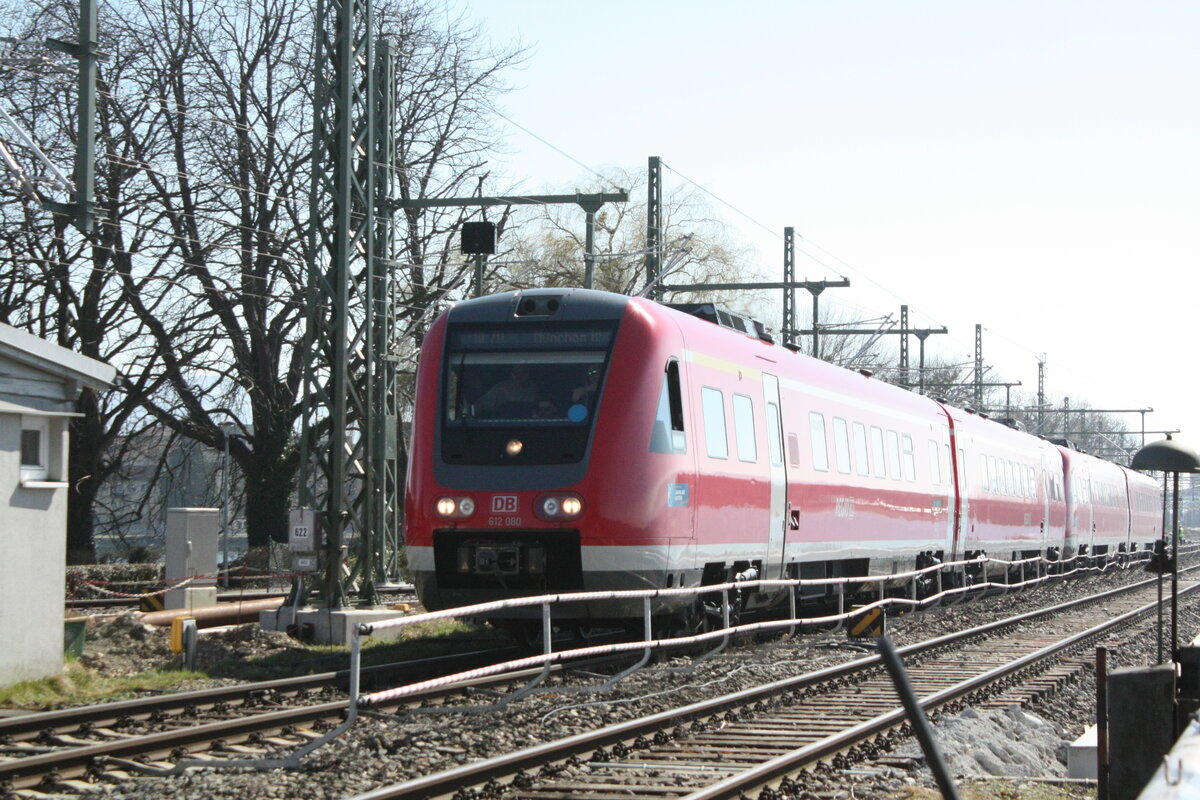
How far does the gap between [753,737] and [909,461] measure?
41.0 feet

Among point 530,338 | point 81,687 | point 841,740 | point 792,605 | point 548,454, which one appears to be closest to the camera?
point 841,740

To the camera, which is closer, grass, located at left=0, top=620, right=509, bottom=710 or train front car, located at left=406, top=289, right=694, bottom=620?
grass, located at left=0, top=620, right=509, bottom=710

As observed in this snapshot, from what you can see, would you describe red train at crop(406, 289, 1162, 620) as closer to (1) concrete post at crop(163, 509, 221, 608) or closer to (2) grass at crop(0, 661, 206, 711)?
(2) grass at crop(0, 661, 206, 711)

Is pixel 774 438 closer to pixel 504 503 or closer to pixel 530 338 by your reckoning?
pixel 530 338

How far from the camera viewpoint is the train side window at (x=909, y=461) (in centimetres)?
2208

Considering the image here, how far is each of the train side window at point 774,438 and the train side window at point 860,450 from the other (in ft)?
10.0

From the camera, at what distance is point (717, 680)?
43.0 feet

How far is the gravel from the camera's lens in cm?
818

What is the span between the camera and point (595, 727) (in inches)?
407

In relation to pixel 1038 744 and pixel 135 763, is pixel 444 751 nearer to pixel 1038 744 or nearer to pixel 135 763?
pixel 135 763

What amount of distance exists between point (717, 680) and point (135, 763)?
18.4ft

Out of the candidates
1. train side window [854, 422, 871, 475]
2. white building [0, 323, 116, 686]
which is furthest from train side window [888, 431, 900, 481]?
white building [0, 323, 116, 686]

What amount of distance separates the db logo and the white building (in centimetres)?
412

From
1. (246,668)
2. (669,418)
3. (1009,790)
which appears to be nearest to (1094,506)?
(669,418)
